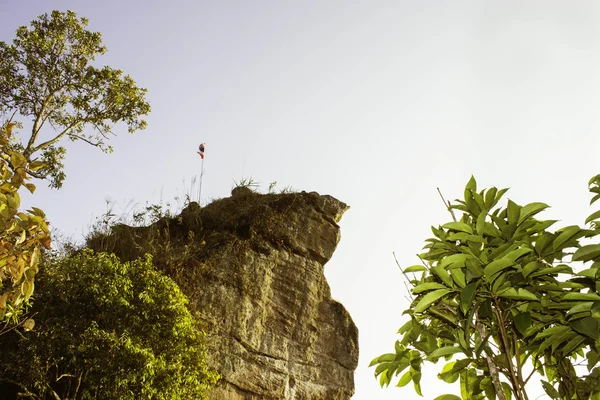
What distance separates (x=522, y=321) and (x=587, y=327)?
1.28ft

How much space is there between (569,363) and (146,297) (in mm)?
8159

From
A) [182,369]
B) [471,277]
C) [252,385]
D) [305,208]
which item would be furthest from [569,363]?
[305,208]

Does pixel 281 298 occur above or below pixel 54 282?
→ above

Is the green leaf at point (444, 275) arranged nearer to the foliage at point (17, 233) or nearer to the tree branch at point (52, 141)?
the foliage at point (17, 233)

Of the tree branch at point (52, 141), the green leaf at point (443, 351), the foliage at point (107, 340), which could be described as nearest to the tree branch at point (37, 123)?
the tree branch at point (52, 141)

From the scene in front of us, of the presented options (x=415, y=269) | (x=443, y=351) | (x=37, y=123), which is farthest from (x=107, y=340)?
(x=37, y=123)

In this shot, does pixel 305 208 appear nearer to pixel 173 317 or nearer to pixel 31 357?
pixel 173 317

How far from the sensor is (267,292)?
14070mm

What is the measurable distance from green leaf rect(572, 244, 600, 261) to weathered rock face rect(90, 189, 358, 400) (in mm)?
10120

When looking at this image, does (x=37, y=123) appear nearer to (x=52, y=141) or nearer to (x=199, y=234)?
(x=52, y=141)

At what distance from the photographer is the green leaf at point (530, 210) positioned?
346cm

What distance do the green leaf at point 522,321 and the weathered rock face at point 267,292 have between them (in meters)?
9.66

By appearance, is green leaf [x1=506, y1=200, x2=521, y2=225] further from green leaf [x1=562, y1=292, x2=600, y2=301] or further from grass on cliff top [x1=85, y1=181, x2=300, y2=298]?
grass on cliff top [x1=85, y1=181, x2=300, y2=298]

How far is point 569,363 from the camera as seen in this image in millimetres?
3896
